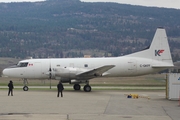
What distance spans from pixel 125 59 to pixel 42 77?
8.48 m

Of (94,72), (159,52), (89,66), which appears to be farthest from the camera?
(159,52)

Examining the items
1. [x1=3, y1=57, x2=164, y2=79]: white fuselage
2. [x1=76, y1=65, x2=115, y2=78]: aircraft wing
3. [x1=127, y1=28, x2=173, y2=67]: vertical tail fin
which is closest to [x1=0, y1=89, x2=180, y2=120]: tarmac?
[x1=76, y1=65, x2=115, y2=78]: aircraft wing

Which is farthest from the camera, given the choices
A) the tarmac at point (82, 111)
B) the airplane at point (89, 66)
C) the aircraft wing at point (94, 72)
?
the airplane at point (89, 66)

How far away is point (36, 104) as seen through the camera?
98.8 ft

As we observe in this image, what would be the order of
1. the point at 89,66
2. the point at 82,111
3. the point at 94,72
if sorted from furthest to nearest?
the point at 89,66 < the point at 94,72 < the point at 82,111

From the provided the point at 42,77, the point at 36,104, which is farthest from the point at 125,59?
the point at 36,104

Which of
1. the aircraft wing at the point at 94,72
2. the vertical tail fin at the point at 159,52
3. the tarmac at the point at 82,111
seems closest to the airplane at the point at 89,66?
the vertical tail fin at the point at 159,52

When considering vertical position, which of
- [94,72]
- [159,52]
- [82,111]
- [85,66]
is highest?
[159,52]

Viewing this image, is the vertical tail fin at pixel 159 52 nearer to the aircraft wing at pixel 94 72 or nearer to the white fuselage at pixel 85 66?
the white fuselage at pixel 85 66

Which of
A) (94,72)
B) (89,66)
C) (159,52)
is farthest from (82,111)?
(159,52)

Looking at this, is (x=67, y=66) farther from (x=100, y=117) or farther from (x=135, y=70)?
(x=100, y=117)

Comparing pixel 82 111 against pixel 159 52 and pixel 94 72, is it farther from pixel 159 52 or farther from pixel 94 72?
pixel 159 52

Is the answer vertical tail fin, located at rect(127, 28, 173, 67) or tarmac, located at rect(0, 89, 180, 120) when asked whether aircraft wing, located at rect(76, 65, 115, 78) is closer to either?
vertical tail fin, located at rect(127, 28, 173, 67)

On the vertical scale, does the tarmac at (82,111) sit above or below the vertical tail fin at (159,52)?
below
